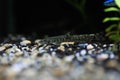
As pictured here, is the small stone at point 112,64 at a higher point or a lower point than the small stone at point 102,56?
lower

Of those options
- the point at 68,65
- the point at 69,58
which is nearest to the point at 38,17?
the point at 69,58

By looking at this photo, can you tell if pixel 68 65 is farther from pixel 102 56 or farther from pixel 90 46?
pixel 90 46

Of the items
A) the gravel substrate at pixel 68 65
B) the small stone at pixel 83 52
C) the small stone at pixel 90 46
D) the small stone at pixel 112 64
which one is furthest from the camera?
the small stone at pixel 90 46

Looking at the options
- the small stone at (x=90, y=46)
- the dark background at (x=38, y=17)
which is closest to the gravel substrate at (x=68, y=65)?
the small stone at (x=90, y=46)

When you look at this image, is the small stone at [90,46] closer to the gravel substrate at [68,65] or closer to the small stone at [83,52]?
the gravel substrate at [68,65]

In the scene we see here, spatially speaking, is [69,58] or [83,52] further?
[83,52]

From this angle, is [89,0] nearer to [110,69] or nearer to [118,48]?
[118,48]

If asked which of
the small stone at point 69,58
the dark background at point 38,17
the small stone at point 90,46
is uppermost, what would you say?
the dark background at point 38,17

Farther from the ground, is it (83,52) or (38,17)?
(38,17)

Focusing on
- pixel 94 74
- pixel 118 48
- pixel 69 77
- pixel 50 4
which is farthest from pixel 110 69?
pixel 50 4
